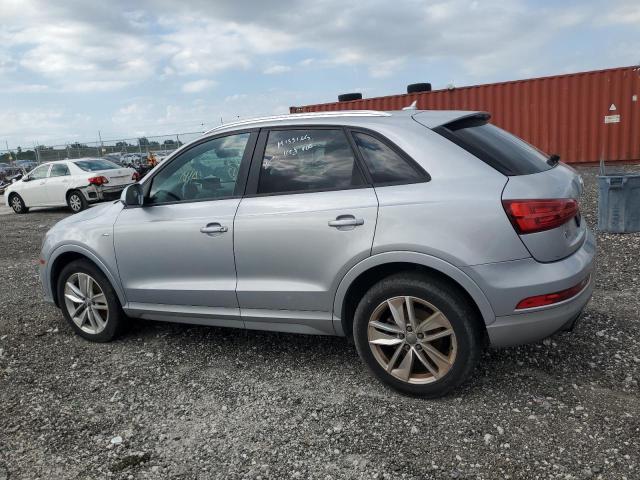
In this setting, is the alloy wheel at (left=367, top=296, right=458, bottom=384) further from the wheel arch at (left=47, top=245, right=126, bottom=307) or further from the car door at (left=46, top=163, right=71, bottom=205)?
the car door at (left=46, top=163, right=71, bottom=205)

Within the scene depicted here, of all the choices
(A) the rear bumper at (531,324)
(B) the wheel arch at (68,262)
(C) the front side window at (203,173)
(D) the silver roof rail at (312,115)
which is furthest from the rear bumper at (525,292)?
(B) the wheel arch at (68,262)

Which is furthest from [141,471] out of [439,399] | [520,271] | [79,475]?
[520,271]

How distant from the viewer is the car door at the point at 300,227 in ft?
10.0

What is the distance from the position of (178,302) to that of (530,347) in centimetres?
253

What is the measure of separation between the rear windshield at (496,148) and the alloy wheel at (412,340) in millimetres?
882

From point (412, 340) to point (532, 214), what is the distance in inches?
37.6

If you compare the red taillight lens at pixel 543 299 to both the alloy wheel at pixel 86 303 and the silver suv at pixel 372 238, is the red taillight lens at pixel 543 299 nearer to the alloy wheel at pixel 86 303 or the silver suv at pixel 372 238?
the silver suv at pixel 372 238

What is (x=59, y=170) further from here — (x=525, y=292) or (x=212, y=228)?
(x=525, y=292)

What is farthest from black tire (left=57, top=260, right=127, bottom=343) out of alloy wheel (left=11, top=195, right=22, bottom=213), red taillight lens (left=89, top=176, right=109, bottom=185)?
alloy wheel (left=11, top=195, right=22, bottom=213)

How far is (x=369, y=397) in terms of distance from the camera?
3.19 m

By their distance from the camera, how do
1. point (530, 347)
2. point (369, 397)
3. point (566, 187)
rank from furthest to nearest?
1. point (530, 347)
2. point (369, 397)
3. point (566, 187)

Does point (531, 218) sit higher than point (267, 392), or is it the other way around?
point (531, 218)

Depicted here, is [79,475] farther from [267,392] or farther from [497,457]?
[497,457]

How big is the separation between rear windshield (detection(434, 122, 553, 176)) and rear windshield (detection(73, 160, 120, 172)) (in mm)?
12385
